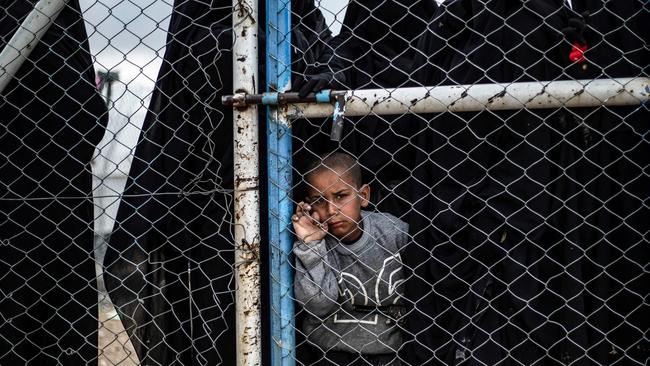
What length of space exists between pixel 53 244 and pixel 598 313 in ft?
6.83

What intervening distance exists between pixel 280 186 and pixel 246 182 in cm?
13

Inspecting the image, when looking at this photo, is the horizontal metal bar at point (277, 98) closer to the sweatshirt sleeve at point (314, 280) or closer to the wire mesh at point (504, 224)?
the wire mesh at point (504, 224)

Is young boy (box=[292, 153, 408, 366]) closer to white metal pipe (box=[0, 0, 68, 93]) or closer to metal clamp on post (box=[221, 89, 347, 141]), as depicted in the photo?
metal clamp on post (box=[221, 89, 347, 141])

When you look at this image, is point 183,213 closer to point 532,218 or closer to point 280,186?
point 280,186

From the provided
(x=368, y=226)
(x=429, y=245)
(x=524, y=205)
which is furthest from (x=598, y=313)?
(x=368, y=226)

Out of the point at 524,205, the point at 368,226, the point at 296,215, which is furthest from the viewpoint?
the point at 368,226

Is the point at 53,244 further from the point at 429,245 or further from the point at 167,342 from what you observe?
the point at 429,245

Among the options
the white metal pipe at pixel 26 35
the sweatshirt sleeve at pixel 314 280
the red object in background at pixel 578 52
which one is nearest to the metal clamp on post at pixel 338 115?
→ the sweatshirt sleeve at pixel 314 280

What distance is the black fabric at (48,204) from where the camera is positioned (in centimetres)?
271

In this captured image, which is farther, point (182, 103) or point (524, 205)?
point (182, 103)

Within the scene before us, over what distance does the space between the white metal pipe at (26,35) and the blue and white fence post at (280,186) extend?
89 centimetres

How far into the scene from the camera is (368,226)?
266 centimetres

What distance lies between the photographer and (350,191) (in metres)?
2.67

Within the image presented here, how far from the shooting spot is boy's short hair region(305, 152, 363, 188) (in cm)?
267
